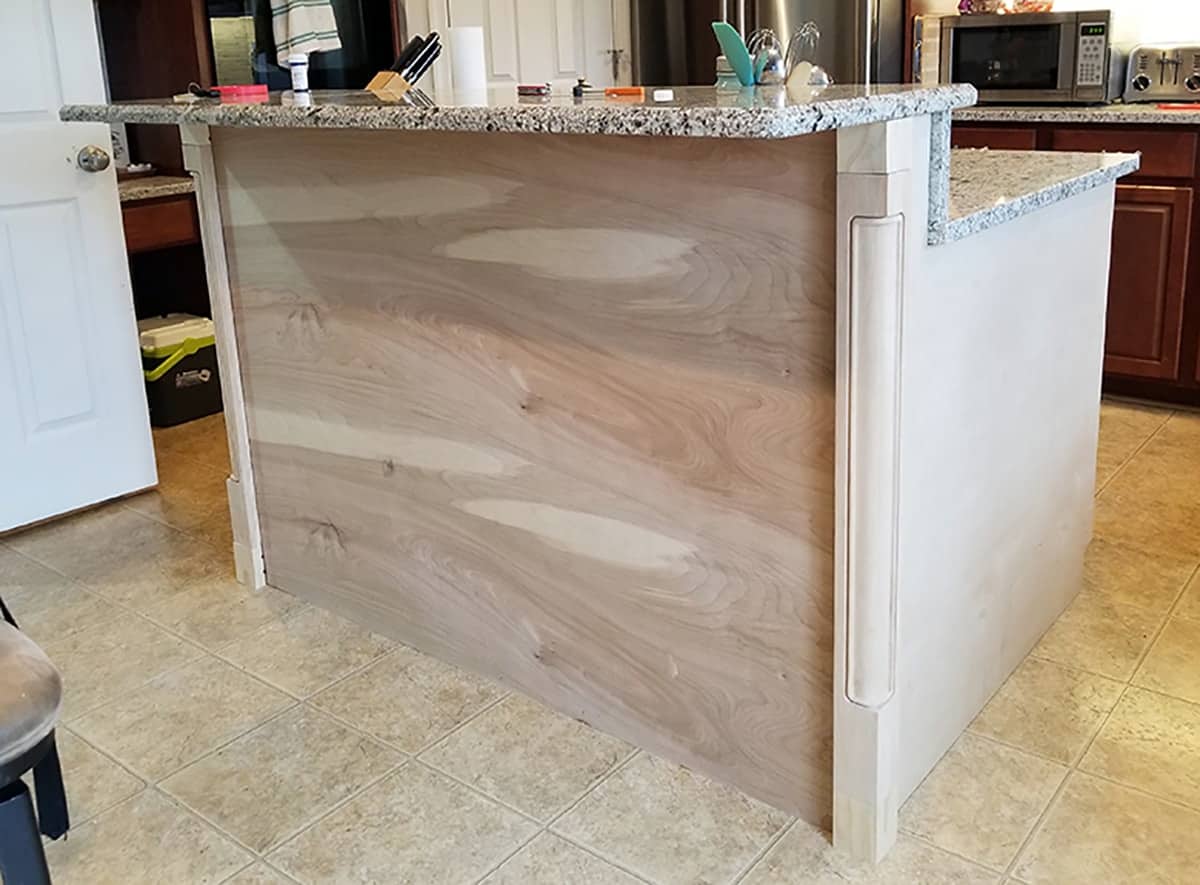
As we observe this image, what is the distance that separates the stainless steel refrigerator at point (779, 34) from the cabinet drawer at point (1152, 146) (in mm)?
908

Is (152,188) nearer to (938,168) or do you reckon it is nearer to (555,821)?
(555,821)

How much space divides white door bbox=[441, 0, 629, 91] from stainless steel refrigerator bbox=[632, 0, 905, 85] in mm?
122

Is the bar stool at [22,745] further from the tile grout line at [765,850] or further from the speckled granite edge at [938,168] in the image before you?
the speckled granite edge at [938,168]

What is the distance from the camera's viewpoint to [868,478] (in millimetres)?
1493

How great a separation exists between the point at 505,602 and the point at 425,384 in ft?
1.35

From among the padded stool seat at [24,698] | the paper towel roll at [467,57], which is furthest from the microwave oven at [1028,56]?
the padded stool seat at [24,698]

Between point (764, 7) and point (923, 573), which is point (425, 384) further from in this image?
point (764, 7)

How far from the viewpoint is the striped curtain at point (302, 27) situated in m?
3.52

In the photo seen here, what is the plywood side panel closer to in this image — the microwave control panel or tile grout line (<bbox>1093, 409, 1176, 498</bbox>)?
tile grout line (<bbox>1093, 409, 1176, 498</bbox>)

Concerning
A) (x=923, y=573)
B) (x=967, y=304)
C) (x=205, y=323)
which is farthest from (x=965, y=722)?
(x=205, y=323)

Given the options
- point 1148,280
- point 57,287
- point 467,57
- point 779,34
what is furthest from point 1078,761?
point 779,34

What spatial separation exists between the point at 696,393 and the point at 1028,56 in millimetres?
2667

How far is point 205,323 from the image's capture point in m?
3.77

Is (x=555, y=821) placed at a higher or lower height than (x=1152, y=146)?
lower
